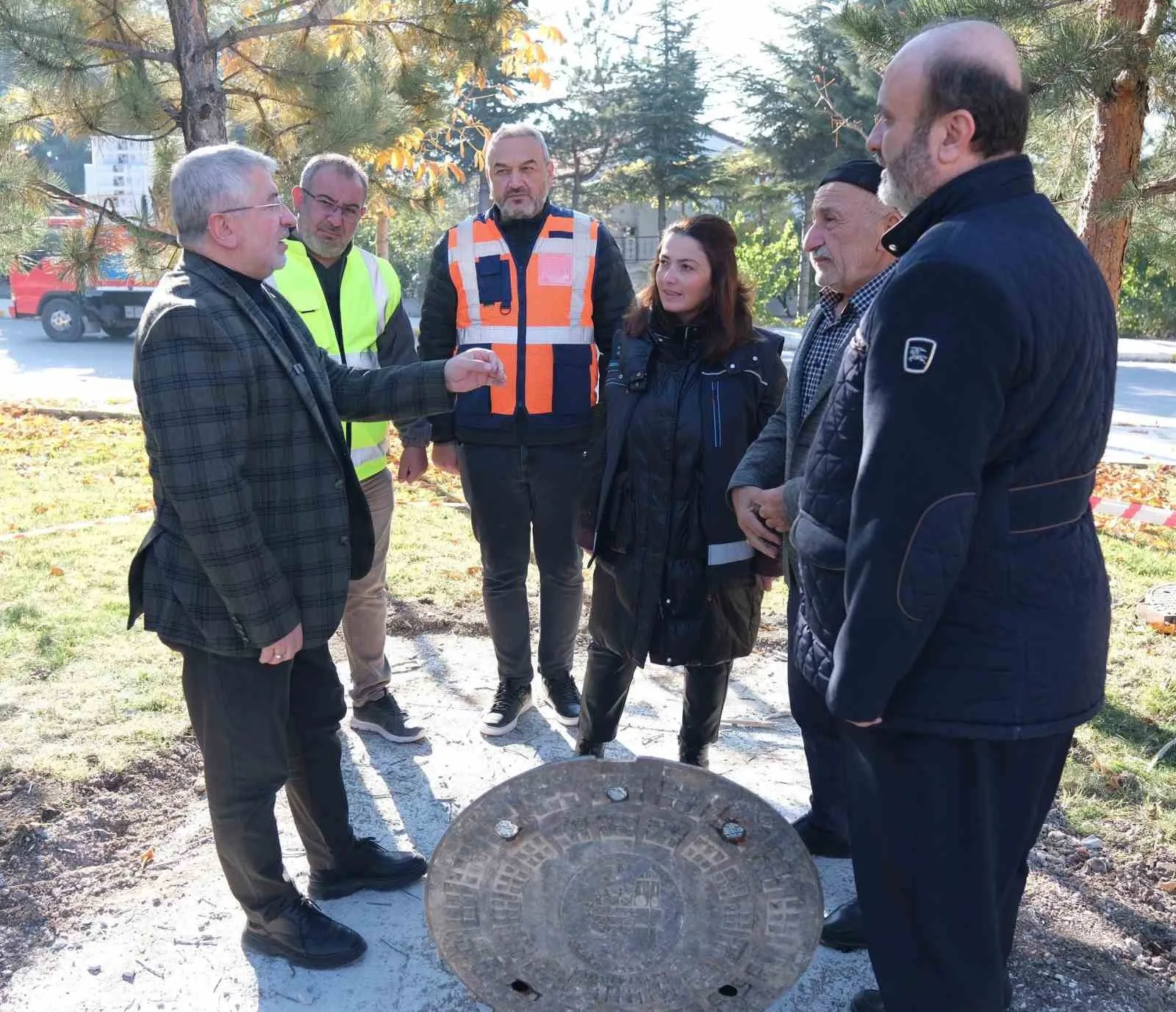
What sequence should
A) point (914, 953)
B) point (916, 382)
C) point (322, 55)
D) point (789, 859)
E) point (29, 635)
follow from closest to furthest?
1. point (916, 382)
2. point (914, 953)
3. point (789, 859)
4. point (29, 635)
5. point (322, 55)

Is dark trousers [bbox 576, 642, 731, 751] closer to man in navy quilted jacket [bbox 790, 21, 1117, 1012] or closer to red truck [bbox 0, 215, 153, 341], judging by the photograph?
man in navy quilted jacket [bbox 790, 21, 1117, 1012]

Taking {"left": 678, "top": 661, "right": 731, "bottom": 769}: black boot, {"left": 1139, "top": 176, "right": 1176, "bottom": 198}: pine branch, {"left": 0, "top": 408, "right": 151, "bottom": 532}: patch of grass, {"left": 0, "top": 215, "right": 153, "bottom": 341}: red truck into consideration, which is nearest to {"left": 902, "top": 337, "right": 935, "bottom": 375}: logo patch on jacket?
{"left": 678, "top": 661, "right": 731, "bottom": 769}: black boot

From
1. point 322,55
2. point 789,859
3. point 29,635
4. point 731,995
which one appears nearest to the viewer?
point 731,995

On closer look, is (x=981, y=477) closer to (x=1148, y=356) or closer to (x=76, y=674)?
(x=76, y=674)

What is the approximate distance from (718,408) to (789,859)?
1282 mm

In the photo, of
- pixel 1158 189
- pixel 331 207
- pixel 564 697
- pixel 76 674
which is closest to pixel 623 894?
pixel 564 697

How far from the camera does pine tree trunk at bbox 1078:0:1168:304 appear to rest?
5.02 metres

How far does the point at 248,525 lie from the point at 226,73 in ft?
18.2

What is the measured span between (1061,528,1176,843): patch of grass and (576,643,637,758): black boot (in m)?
1.52

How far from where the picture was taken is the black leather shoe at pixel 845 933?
8.96 ft

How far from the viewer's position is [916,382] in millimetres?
1695

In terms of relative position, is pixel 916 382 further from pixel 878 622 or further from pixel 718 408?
pixel 718 408

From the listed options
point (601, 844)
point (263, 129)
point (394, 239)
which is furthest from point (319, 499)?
point (394, 239)

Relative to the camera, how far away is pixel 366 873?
9.61 feet
